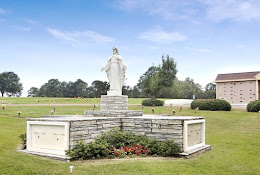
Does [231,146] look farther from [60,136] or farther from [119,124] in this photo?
[60,136]

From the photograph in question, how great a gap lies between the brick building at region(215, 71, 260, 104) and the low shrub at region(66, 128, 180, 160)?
93.8 ft

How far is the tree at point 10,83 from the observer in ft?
221

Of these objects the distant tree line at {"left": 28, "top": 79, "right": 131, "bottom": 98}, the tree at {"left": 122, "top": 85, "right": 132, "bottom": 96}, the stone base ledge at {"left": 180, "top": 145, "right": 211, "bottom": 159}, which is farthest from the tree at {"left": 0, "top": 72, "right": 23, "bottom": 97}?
the stone base ledge at {"left": 180, "top": 145, "right": 211, "bottom": 159}

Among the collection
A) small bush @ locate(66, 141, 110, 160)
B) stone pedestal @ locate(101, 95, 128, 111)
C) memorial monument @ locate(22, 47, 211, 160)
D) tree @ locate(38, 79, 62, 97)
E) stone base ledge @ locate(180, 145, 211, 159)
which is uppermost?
tree @ locate(38, 79, 62, 97)

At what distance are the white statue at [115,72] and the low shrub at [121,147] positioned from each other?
3006 millimetres

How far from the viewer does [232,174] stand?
21.9ft

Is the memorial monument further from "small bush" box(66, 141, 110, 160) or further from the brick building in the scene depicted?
the brick building

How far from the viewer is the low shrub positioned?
7.91 meters

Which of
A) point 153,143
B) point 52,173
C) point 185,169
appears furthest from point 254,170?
point 52,173

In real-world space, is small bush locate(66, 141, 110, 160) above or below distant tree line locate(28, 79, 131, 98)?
below

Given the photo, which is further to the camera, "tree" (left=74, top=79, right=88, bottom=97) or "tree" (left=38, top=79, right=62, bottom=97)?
"tree" (left=74, top=79, right=88, bottom=97)

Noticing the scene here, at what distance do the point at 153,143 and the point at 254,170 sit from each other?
3212 millimetres

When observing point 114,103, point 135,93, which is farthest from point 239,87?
point 135,93

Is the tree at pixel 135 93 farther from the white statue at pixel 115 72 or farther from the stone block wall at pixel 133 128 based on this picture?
the stone block wall at pixel 133 128
